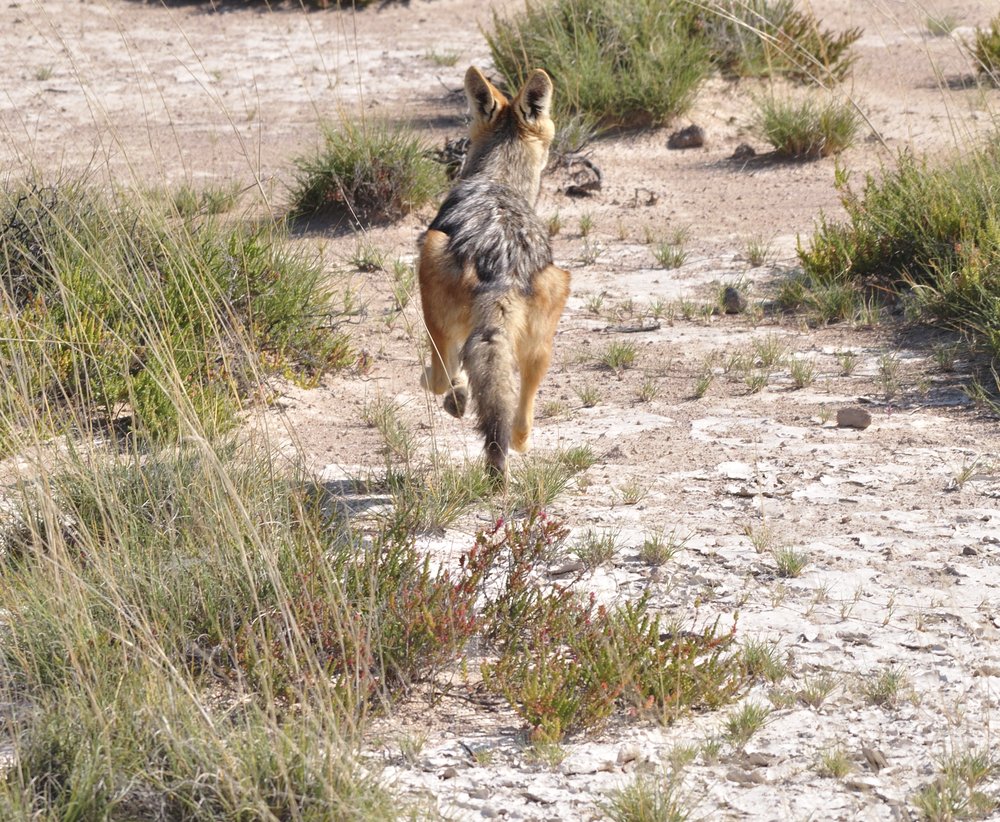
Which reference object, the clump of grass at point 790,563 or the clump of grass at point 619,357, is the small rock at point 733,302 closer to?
the clump of grass at point 619,357

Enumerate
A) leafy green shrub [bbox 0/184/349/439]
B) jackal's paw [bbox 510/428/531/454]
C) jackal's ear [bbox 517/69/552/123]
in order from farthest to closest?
jackal's ear [bbox 517/69/552/123], jackal's paw [bbox 510/428/531/454], leafy green shrub [bbox 0/184/349/439]

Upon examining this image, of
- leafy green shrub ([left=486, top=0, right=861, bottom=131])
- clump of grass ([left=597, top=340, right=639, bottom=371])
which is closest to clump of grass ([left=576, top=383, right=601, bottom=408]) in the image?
clump of grass ([left=597, top=340, right=639, bottom=371])

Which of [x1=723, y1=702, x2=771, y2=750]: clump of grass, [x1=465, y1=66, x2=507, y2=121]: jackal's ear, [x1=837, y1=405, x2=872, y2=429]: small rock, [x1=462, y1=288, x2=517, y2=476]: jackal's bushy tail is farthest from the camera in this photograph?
[x1=465, y1=66, x2=507, y2=121]: jackal's ear

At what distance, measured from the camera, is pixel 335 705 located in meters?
4.02

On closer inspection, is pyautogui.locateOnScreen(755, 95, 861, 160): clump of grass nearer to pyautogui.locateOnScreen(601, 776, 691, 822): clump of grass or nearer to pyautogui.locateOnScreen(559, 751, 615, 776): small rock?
pyautogui.locateOnScreen(559, 751, 615, 776): small rock

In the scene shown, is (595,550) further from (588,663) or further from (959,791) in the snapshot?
(959,791)

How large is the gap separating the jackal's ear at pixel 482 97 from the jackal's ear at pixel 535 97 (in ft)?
0.54

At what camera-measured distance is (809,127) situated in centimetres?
1112

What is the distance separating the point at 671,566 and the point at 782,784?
1491 mm

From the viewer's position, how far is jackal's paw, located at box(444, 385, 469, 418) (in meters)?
6.52

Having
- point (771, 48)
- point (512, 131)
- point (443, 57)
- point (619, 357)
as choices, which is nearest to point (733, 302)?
point (619, 357)

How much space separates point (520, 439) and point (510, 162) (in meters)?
1.79

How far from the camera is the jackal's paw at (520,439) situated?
6332 mm

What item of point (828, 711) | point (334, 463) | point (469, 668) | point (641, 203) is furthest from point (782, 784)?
point (641, 203)
